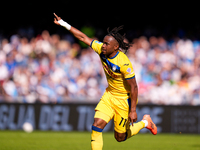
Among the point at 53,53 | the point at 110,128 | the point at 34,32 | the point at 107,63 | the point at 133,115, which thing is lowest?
the point at 110,128

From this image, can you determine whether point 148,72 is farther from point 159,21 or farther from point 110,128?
point 159,21

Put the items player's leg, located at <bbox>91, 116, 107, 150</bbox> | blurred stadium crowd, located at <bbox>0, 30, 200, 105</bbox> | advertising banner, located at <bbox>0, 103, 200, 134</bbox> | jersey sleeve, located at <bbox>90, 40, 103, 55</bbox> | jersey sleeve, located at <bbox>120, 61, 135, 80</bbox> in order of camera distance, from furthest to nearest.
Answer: blurred stadium crowd, located at <bbox>0, 30, 200, 105</bbox>, advertising banner, located at <bbox>0, 103, 200, 134</bbox>, jersey sleeve, located at <bbox>90, 40, 103, 55</bbox>, jersey sleeve, located at <bbox>120, 61, 135, 80</bbox>, player's leg, located at <bbox>91, 116, 107, 150</bbox>

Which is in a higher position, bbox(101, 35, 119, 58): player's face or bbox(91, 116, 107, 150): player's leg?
bbox(101, 35, 119, 58): player's face

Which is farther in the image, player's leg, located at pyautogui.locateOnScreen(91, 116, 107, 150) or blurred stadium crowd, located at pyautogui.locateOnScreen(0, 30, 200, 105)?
blurred stadium crowd, located at pyautogui.locateOnScreen(0, 30, 200, 105)

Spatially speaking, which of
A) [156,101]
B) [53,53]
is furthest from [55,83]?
[156,101]

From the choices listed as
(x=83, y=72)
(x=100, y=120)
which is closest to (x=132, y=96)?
(x=100, y=120)

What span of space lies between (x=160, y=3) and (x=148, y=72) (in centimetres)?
733

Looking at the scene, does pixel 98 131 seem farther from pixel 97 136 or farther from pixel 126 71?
pixel 126 71

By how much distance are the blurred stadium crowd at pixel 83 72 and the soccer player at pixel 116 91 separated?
22.0 feet

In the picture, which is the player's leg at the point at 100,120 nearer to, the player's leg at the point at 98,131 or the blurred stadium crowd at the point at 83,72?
the player's leg at the point at 98,131

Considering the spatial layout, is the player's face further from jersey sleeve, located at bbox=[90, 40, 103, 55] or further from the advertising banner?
the advertising banner

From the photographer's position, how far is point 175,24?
20094 millimetres

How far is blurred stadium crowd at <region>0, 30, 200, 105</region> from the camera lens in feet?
48.7

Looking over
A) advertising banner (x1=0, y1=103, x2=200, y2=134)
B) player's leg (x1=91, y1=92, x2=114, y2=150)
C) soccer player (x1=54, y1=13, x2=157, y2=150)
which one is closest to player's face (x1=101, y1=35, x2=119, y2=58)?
soccer player (x1=54, y1=13, x2=157, y2=150)
